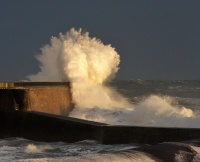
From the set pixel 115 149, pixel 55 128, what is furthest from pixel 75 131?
pixel 115 149

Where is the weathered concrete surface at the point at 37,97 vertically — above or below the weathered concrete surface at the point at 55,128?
above

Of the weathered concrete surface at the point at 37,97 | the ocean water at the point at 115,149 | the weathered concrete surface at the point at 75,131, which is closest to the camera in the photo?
the ocean water at the point at 115,149

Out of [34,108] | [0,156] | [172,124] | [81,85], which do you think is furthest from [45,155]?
[81,85]

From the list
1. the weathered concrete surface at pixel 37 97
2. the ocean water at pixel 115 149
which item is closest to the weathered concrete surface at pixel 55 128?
the weathered concrete surface at pixel 37 97

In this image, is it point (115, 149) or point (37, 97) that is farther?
point (37, 97)

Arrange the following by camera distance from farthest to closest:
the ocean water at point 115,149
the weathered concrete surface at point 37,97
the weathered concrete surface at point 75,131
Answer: the weathered concrete surface at point 37,97
the weathered concrete surface at point 75,131
the ocean water at point 115,149

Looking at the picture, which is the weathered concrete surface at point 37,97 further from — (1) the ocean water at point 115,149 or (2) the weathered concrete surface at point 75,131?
(1) the ocean water at point 115,149

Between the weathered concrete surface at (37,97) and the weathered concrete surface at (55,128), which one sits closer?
the weathered concrete surface at (55,128)

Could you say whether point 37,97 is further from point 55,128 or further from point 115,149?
point 115,149

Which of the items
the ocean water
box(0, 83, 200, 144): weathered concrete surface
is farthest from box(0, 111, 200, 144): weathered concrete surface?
the ocean water

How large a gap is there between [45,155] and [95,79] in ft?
45.8

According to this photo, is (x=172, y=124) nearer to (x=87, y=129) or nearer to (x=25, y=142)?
(x=87, y=129)

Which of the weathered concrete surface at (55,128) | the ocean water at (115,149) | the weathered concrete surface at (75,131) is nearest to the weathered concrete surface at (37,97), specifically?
the weathered concrete surface at (55,128)

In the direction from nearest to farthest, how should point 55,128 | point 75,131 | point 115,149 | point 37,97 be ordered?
point 115,149 < point 75,131 < point 55,128 < point 37,97
